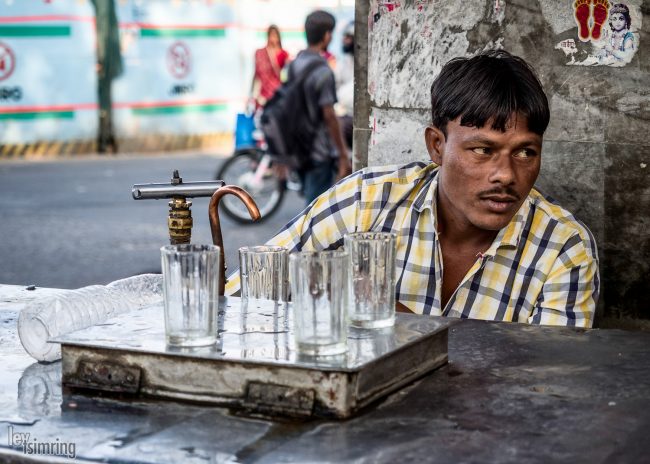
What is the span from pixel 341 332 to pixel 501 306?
97 centimetres

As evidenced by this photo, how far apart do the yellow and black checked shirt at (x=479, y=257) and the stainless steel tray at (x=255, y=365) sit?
27.3 inches

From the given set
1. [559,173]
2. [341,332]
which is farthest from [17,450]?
[559,173]

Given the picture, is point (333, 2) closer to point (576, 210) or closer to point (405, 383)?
point (576, 210)

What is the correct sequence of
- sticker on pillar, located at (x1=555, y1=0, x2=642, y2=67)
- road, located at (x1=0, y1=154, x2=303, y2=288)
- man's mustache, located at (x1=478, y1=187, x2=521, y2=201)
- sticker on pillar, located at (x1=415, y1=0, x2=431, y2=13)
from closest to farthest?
man's mustache, located at (x1=478, y1=187, x2=521, y2=201) → sticker on pillar, located at (x1=555, y1=0, x2=642, y2=67) → sticker on pillar, located at (x1=415, y1=0, x2=431, y2=13) → road, located at (x1=0, y1=154, x2=303, y2=288)

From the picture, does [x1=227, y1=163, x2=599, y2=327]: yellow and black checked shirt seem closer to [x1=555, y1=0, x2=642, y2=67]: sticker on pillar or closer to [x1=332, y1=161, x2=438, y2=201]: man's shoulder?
[x1=332, y1=161, x2=438, y2=201]: man's shoulder

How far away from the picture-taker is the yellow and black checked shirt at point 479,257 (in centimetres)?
265

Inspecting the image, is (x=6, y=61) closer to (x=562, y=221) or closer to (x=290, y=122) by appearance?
(x=290, y=122)

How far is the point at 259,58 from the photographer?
10422mm

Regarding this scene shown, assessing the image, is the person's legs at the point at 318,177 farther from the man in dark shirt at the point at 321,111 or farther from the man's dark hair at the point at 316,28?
the man's dark hair at the point at 316,28

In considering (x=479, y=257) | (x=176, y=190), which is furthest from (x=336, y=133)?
(x=176, y=190)

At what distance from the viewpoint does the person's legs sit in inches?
288

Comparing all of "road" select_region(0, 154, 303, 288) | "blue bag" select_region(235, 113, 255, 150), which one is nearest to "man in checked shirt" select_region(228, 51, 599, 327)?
"road" select_region(0, 154, 303, 288)

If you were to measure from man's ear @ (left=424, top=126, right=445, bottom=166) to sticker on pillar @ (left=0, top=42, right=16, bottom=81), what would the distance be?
1048cm

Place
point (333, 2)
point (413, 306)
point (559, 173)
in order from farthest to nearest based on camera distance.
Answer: point (333, 2)
point (559, 173)
point (413, 306)
